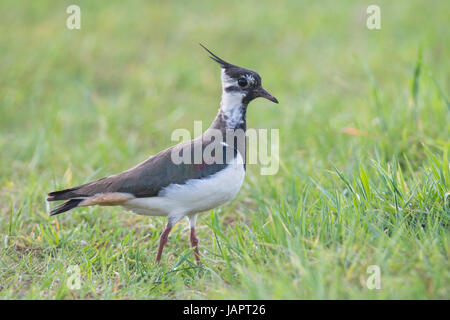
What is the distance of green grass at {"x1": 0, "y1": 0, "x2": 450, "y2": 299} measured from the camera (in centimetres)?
355

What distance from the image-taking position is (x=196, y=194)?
3965mm

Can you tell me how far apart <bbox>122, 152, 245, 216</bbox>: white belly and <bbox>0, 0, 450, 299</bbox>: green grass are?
0.24 m

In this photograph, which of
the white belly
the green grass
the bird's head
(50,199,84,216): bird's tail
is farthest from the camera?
the bird's head

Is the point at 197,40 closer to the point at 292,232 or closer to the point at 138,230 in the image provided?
the point at 138,230

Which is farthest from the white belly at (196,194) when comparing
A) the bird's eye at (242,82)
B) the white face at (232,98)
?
the bird's eye at (242,82)

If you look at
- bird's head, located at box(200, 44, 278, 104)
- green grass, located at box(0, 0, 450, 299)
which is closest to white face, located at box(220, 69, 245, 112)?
bird's head, located at box(200, 44, 278, 104)

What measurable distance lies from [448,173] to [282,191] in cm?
166

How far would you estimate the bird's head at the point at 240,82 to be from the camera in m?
4.33

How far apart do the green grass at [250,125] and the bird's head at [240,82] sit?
815 millimetres

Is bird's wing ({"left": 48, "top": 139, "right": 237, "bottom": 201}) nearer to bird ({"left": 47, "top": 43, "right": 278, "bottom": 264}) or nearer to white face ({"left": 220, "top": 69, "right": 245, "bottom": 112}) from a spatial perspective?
bird ({"left": 47, "top": 43, "right": 278, "bottom": 264})

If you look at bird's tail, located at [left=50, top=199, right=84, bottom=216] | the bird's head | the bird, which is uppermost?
the bird's head

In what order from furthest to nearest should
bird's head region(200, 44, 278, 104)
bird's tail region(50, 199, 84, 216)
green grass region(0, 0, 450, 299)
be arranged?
bird's head region(200, 44, 278, 104) < bird's tail region(50, 199, 84, 216) < green grass region(0, 0, 450, 299)

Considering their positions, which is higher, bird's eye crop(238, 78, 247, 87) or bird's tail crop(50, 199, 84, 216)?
bird's eye crop(238, 78, 247, 87)

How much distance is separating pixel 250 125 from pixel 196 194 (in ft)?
11.8
